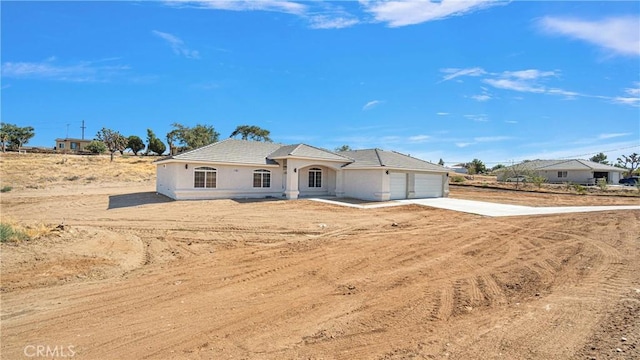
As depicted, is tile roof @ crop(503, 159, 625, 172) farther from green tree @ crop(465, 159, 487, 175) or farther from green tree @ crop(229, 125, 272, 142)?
green tree @ crop(229, 125, 272, 142)

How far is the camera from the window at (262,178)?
24906mm

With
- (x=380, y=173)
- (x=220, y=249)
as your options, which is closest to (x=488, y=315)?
(x=220, y=249)

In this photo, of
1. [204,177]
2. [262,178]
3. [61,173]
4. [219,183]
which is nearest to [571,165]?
[262,178]

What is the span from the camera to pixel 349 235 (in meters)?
12.0

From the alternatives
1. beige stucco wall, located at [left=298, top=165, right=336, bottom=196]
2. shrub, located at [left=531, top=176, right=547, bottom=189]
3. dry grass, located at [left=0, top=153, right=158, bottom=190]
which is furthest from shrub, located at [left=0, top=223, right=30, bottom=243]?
shrub, located at [left=531, top=176, right=547, bottom=189]

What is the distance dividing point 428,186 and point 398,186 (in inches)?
140

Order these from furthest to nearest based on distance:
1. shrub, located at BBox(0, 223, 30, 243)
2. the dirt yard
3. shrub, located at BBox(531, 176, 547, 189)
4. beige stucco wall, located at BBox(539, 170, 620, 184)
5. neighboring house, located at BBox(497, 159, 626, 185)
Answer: beige stucco wall, located at BBox(539, 170, 620, 184), neighboring house, located at BBox(497, 159, 626, 185), shrub, located at BBox(531, 176, 547, 189), shrub, located at BBox(0, 223, 30, 243), the dirt yard

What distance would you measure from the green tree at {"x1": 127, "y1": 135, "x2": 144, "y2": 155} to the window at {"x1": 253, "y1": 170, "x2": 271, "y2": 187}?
5038 centimetres

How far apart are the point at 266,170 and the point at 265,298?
19821mm

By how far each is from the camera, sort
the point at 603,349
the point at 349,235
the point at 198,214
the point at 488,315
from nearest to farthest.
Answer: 1. the point at 603,349
2. the point at 488,315
3. the point at 349,235
4. the point at 198,214

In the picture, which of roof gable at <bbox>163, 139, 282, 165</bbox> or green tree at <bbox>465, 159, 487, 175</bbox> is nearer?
roof gable at <bbox>163, 139, 282, 165</bbox>

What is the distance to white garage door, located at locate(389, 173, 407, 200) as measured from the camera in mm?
25172

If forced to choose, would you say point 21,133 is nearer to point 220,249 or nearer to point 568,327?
point 220,249

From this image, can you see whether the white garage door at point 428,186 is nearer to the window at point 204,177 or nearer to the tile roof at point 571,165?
the window at point 204,177
